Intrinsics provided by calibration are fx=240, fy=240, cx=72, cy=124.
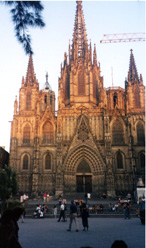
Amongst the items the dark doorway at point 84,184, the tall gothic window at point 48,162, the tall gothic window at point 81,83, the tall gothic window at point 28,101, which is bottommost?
the dark doorway at point 84,184

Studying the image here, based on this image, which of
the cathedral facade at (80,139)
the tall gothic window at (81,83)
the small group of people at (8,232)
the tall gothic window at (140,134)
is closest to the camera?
the small group of people at (8,232)

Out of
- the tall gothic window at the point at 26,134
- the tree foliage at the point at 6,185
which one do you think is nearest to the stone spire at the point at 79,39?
the tall gothic window at the point at 26,134

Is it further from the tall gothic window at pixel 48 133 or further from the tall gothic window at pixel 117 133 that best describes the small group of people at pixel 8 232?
the tall gothic window at pixel 117 133

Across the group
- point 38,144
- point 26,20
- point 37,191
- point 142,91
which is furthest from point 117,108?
point 26,20

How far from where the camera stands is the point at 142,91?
45062mm

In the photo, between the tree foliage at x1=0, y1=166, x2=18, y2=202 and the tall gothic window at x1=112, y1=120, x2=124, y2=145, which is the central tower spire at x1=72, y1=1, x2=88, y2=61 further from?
the tree foliage at x1=0, y1=166, x2=18, y2=202

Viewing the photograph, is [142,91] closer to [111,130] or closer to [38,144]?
[111,130]

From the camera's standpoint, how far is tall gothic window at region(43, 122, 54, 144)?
139 ft

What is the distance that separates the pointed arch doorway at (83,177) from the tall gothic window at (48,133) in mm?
6839

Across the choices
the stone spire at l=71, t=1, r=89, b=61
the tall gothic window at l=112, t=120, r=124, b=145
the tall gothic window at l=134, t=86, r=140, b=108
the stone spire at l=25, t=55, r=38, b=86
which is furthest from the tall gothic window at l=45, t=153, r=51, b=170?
the stone spire at l=71, t=1, r=89, b=61

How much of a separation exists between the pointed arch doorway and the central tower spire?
856 inches

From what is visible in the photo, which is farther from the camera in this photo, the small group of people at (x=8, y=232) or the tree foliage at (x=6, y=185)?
the tree foliage at (x=6, y=185)

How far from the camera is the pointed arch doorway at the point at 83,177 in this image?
132ft

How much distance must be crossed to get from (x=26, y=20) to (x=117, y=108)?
127ft
